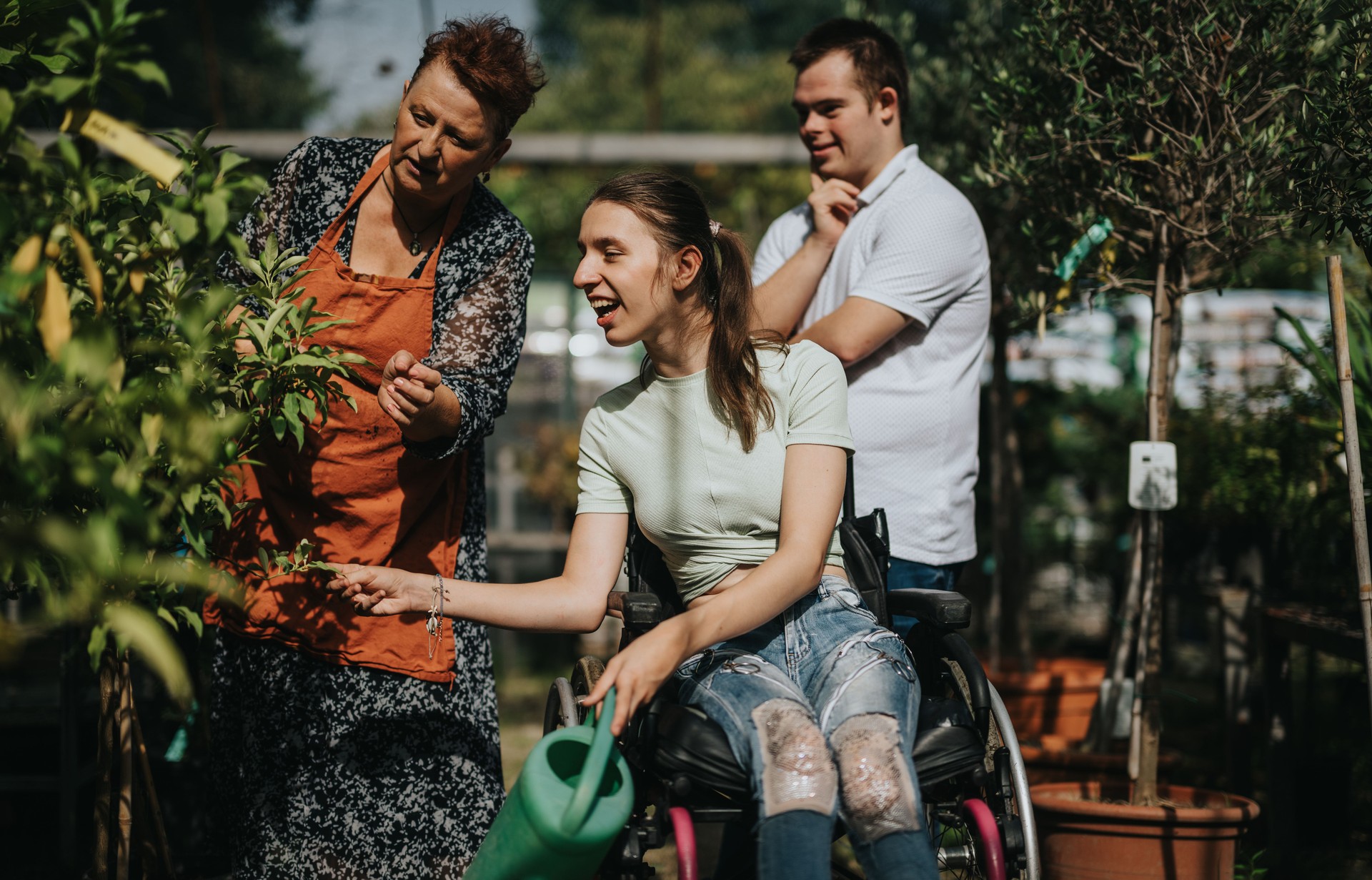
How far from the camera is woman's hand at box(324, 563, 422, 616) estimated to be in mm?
1980

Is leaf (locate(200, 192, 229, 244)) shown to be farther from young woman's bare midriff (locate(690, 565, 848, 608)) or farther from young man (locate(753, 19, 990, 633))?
young man (locate(753, 19, 990, 633))

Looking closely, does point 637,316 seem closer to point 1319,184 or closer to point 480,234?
point 480,234

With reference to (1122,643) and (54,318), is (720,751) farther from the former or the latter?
(1122,643)

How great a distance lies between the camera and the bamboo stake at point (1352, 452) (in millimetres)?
2195

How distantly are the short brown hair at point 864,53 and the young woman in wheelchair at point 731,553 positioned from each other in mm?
705

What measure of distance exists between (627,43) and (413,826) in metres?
14.3

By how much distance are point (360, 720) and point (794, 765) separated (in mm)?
970

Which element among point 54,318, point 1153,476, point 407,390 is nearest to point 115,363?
point 54,318

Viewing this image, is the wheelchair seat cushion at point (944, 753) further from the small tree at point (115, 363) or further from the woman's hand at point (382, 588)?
the small tree at point (115, 363)

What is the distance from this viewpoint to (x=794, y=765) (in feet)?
5.82

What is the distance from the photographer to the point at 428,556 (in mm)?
2357

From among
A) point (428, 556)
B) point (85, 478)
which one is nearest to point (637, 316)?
point (428, 556)

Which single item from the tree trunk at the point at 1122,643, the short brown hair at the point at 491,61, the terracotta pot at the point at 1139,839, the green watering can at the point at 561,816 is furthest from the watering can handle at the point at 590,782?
the tree trunk at the point at 1122,643

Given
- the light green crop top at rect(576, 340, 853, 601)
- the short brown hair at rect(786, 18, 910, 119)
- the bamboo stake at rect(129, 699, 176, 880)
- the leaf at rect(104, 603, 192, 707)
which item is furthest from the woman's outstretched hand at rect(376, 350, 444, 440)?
the short brown hair at rect(786, 18, 910, 119)
